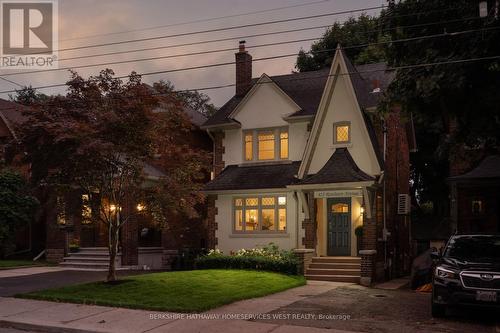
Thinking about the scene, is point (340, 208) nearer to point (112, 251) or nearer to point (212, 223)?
point (212, 223)

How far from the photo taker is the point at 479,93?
40.3 feet

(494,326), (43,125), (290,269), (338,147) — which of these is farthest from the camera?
(338,147)

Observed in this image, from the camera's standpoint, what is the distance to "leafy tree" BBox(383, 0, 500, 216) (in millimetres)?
12047

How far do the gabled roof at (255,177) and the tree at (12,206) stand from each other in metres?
9.02

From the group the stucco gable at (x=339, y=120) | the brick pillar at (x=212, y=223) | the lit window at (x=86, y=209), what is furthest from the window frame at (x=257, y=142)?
the lit window at (x=86, y=209)

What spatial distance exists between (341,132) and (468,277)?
1076 centimetres

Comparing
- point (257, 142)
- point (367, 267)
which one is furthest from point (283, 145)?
point (367, 267)

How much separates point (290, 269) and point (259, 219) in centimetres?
367

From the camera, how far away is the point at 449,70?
1219 centimetres

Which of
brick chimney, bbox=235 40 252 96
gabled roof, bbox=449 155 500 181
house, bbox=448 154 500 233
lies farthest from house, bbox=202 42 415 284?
gabled roof, bbox=449 155 500 181

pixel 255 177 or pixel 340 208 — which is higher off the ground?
pixel 255 177

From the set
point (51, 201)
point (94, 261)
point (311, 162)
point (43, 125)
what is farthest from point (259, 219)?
point (43, 125)

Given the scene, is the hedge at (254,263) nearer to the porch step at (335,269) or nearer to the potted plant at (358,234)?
the porch step at (335,269)

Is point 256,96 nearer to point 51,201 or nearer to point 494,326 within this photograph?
point 51,201
